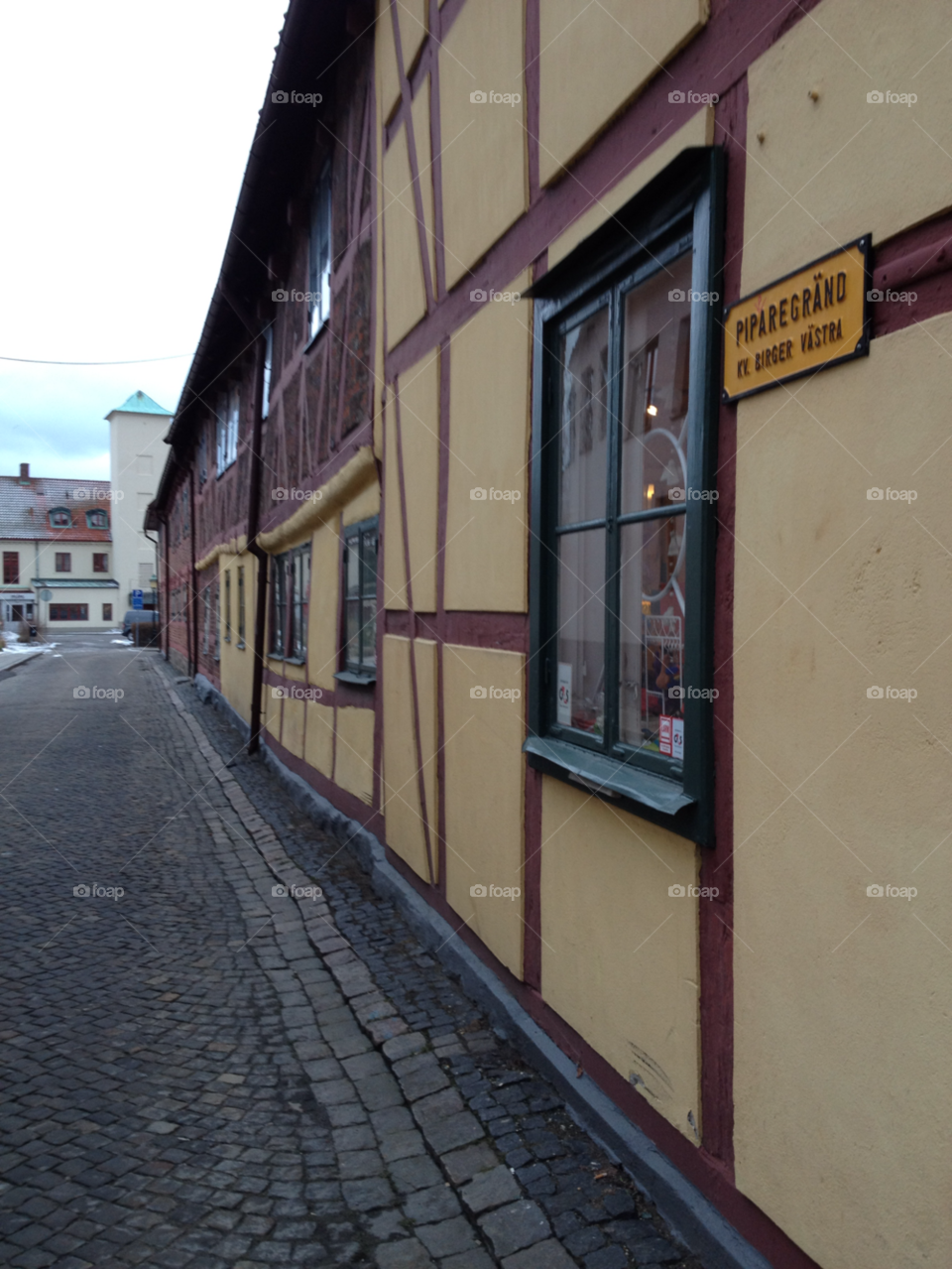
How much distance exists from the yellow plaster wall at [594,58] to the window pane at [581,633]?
131cm

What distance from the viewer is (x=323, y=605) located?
8.16 metres

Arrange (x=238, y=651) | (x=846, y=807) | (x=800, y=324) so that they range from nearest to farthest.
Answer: (x=846, y=807) → (x=800, y=324) → (x=238, y=651)

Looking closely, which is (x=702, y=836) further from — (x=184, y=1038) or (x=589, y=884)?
(x=184, y=1038)

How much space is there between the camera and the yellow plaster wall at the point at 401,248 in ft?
17.2

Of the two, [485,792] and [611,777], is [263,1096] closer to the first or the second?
[485,792]

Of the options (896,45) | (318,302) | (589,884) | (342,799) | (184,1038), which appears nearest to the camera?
→ (896,45)

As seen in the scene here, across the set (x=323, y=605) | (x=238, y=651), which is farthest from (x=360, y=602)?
(x=238, y=651)

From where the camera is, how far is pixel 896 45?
1796 millimetres

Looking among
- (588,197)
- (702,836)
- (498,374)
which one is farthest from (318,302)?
(702,836)

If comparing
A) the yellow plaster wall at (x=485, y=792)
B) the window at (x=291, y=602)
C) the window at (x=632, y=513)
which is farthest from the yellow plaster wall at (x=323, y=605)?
the window at (x=632, y=513)

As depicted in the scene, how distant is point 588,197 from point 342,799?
5115 mm

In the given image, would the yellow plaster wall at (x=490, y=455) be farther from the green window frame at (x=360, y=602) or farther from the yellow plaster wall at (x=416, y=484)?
the green window frame at (x=360, y=602)

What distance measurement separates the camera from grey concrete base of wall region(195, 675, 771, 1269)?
2375 mm

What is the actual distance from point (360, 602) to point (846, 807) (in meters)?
5.25
